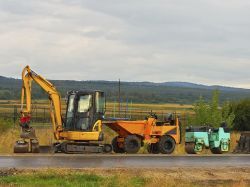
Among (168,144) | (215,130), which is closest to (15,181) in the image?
(168,144)

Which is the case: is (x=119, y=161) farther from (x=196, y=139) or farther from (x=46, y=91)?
(x=196, y=139)

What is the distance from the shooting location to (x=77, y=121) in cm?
2873

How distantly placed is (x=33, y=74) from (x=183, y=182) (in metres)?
13.0

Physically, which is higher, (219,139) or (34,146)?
(219,139)

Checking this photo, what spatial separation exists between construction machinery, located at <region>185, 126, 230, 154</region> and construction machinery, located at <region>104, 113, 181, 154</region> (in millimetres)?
772

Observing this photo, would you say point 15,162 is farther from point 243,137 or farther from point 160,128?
point 243,137

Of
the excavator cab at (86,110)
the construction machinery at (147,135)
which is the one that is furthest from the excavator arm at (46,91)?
the construction machinery at (147,135)

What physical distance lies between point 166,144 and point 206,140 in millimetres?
2386

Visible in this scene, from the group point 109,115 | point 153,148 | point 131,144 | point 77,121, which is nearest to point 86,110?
point 77,121

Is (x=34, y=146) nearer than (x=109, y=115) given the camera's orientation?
Yes

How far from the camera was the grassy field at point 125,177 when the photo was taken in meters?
17.2

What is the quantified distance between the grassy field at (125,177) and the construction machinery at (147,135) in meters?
9.76

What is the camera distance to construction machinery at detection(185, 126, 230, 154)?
31.2 meters

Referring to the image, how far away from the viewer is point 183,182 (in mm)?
18359
